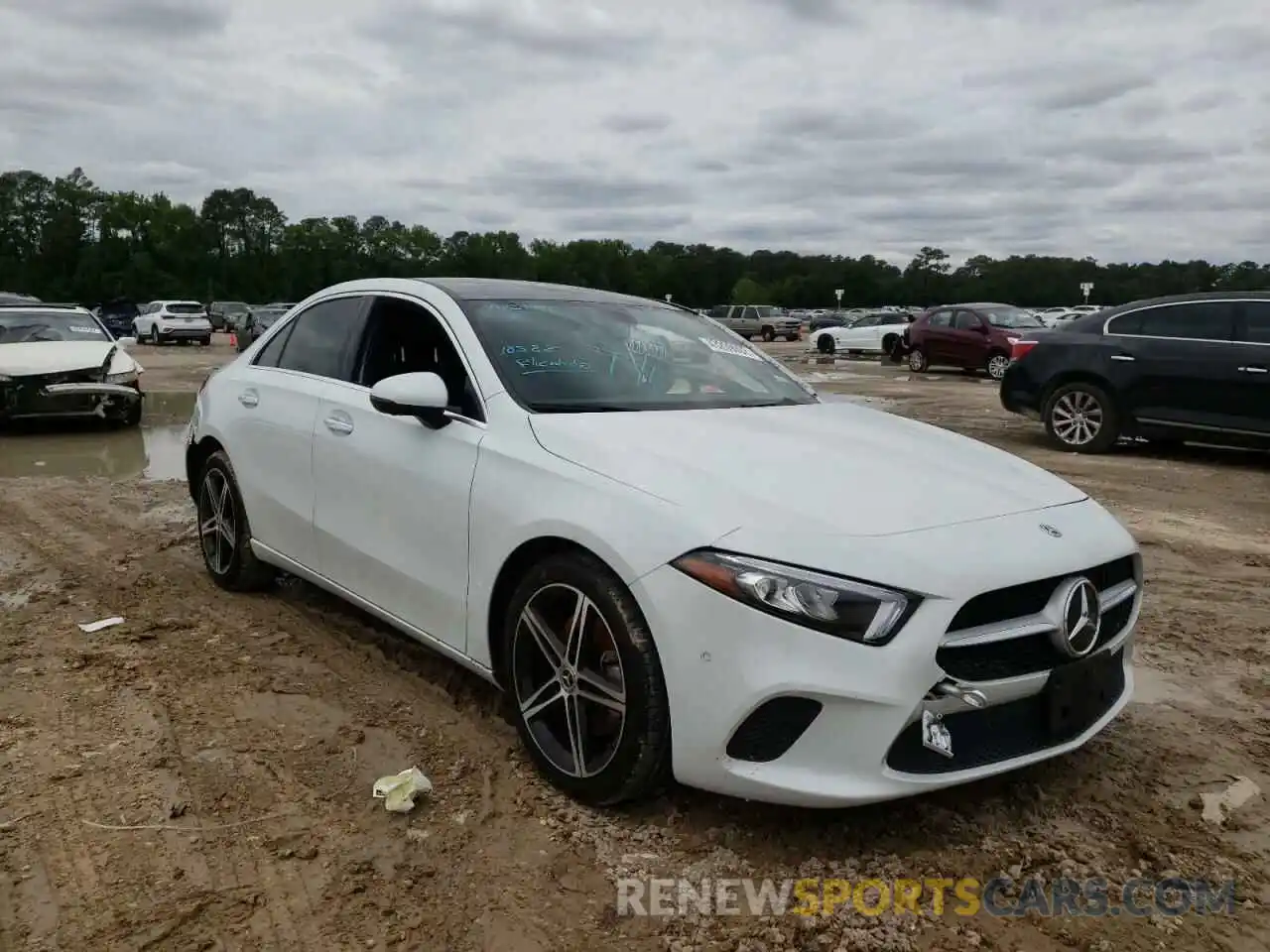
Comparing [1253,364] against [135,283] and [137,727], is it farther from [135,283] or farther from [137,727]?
[135,283]

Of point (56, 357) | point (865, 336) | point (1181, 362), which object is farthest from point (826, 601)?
point (865, 336)

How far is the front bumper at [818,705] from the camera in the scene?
2461mm

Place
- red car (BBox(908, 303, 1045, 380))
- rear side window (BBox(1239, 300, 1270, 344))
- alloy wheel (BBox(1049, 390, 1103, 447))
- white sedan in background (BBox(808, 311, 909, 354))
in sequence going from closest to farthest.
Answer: rear side window (BBox(1239, 300, 1270, 344)), alloy wheel (BBox(1049, 390, 1103, 447)), red car (BBox(908, 303, 1045, 380)), white sedan in background (BBox(808, 311, 909, 354))

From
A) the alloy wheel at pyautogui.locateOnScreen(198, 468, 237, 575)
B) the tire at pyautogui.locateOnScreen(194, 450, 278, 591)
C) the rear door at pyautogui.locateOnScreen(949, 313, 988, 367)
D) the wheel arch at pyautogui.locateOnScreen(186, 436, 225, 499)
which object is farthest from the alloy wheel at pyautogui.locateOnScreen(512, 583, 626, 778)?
the rear door at pyautogui.locateOnScreen(949, 313, 988, 367)

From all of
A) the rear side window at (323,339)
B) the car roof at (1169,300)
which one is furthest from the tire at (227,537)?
the car roof at (1169,300)

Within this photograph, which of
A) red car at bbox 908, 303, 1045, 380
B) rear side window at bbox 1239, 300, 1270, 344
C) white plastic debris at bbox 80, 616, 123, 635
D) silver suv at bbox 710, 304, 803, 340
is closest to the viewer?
white plastic debris at bbox 80, 616, 123, 635

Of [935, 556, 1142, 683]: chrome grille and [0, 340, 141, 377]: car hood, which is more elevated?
[935, 556, 1142, 683]: chrome grille

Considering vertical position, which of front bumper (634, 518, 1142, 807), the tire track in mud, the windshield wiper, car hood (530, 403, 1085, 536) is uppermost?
the windshield wiper

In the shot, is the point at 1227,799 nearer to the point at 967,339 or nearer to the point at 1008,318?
the point at 967,339

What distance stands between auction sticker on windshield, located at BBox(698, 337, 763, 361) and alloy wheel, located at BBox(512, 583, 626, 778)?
171 cm

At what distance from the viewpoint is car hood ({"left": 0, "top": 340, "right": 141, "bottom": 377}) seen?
1113cm

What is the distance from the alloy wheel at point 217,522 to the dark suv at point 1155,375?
8.30 m

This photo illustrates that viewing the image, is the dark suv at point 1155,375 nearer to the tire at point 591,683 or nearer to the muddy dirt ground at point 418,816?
the muddy dirt ground at point 418,816

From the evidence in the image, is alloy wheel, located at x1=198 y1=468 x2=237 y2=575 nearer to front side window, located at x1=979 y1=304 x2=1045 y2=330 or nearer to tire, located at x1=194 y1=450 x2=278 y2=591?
tire, located at x1=194 y1=450 x2=278 y2=591
